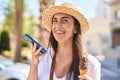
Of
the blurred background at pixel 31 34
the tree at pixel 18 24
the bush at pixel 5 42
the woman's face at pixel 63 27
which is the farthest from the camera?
the bush at pixel 5 42

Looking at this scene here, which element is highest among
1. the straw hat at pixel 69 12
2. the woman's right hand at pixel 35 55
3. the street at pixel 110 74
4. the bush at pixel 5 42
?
the straw hat at pixel 69 12

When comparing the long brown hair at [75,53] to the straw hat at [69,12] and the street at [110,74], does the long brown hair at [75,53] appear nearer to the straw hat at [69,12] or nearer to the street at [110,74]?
the straw hat at [69,12]

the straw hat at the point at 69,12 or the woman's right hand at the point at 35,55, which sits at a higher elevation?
the straw hat at the point at 69,12

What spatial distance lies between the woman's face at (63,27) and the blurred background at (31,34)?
0.12 metres

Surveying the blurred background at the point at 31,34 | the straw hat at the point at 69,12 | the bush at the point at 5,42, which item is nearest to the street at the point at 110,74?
the blurred background at the point at 31,34

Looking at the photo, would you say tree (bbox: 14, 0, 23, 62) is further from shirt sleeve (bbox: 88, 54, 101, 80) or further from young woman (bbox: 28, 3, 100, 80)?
shirt sleeve (bbox: 88, 54, 101, 80)

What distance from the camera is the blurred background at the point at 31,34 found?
238 inches

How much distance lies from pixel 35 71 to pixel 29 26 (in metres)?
15.6

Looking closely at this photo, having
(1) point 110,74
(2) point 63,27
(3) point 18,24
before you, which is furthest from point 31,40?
(1) point 110,74

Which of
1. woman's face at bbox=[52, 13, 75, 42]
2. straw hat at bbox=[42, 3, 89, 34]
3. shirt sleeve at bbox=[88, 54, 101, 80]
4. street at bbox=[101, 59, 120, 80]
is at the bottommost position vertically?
street at bbox=[101, 59, 120, 80]

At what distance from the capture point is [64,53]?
1.86 m

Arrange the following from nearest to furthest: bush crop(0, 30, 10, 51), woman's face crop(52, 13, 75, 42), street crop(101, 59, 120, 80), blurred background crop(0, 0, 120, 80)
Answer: woman's face crop(52, 13, 75, 42)
blurred background crop(0, 0, 120, 80)
street crop(101, 59, 120, 80)
bush crop(0, 30, 10, 51)

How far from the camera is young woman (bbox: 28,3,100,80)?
1800 millimetres

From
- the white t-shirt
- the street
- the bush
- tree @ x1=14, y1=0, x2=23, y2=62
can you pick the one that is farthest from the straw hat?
the bush
